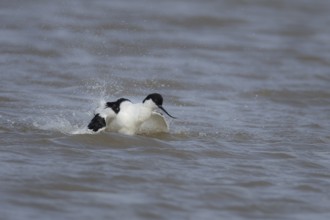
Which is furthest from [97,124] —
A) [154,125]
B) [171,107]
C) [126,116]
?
[171,107]

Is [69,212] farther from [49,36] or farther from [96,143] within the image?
[49,36]

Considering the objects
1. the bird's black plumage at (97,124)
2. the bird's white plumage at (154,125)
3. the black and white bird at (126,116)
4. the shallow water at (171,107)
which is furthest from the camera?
the bird's white plumage at (154,125)

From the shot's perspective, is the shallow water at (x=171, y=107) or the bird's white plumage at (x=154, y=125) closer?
the shallow water at (x=171, y=107)

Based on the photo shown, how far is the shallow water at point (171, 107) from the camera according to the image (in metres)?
8.31

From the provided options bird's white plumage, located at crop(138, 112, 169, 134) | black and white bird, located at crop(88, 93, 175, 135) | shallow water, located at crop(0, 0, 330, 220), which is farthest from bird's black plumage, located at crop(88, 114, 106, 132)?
bird's white plumage, located at crop(138, 112, 169, 134)

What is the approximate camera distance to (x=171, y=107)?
13234 millimetres

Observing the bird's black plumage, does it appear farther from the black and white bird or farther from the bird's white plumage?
the bird's white plumage

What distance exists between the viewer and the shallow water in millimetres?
8312

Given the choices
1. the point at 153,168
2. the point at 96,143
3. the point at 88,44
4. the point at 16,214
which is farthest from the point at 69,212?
the point at 88,44

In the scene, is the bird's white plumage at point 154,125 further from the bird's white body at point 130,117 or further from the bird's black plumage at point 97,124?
the bird's black plumage at point 97,124

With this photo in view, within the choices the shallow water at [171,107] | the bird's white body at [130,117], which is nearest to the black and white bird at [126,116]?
the bird's white body at [130,117]

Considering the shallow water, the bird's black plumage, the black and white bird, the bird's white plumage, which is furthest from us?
the bird's white plumage

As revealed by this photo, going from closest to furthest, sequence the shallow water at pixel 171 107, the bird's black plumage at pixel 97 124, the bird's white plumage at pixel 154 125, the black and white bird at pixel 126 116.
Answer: the shallow water at pixel 171 107 < the bird's black plumage at pixel 97 124 < the black and white bird at pixel 126 116 < the bird's white plumage at pixel 154 125

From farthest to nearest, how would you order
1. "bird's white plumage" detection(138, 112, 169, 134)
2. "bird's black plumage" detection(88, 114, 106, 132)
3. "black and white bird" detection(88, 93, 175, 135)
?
"bird's white plumage" detection(138, 112, 169, 134) → "black and white bird" detection(88, 93, 175, 135) → "bird's black plumage" detection(88, 114, 106, 132)
